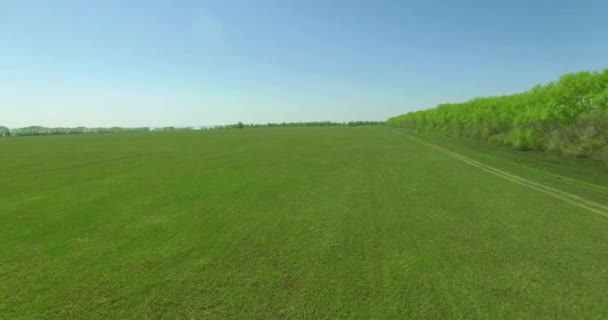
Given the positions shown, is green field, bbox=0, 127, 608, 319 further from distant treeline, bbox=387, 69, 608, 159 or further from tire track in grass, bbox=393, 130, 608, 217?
distant treeline, bbox=387, 69, 608, 159

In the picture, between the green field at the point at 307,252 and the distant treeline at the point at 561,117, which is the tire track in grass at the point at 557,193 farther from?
the distant treeline at the point at 561,117

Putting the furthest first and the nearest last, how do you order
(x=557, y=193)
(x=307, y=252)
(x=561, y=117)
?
(x=561, y=117), (x=557, y=193), (x=307, y=252)

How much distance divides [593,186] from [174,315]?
16.1m

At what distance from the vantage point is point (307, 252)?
5.68 metres

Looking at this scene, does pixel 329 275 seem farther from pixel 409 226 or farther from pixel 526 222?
pixel 526 222

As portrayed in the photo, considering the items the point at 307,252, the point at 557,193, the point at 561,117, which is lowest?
the point at 557,193

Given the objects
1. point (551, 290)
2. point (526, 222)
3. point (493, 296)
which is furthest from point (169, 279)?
point (526, 222)

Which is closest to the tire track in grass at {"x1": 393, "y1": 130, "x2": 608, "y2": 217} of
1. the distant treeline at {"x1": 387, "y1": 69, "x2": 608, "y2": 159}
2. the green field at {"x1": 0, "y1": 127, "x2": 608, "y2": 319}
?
the green field at {"x1": 0, "y1": 127, "x2": 608, "y2": 319}

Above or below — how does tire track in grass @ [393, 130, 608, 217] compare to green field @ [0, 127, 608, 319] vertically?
below

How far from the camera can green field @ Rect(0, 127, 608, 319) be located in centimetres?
402

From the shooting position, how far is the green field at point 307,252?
4.02 metres

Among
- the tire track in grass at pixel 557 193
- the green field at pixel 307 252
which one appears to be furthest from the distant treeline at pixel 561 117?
the green field at pixel 307 252

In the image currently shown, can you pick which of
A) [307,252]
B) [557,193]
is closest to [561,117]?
[557,193]

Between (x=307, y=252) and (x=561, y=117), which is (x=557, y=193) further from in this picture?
(x=561, y=117)
